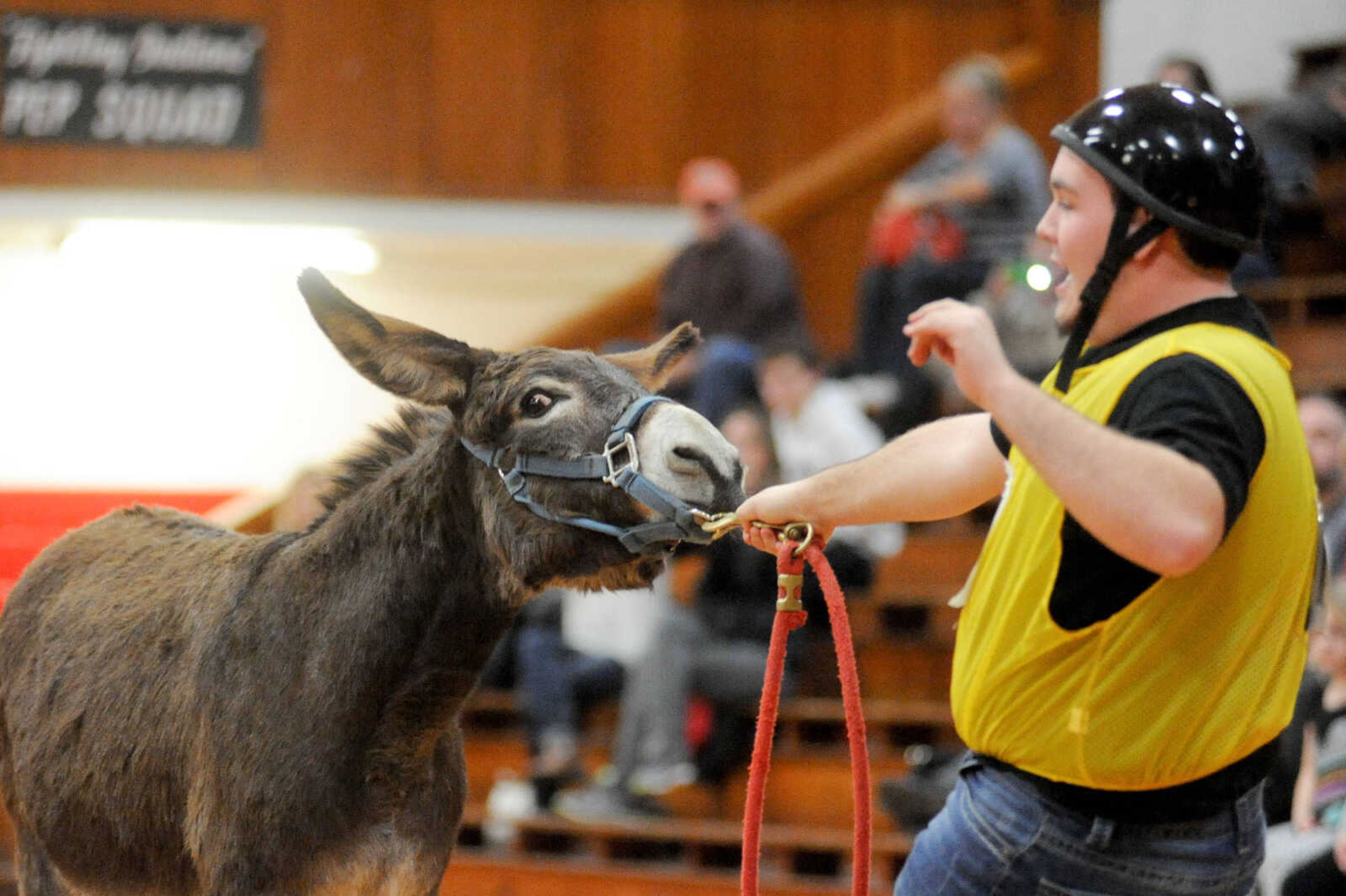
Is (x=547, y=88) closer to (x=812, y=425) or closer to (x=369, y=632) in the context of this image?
(x=812, y=425)

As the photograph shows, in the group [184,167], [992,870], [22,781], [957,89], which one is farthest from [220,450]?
[992,870]

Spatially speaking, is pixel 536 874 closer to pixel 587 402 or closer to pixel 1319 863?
pixel 1319 863

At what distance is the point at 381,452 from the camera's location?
3029 millimetres

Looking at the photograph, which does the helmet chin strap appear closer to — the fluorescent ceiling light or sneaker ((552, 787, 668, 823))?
sneaker ((552, 787, 668, 823))

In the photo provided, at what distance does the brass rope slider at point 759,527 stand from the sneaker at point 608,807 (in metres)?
4.05

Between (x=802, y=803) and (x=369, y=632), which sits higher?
(x=369, y=632)

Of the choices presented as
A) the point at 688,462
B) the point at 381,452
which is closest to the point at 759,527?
the point at 688,462

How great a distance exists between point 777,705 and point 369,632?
0.80 meters

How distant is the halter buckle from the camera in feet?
8.40

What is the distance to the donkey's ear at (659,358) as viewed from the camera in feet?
9.70

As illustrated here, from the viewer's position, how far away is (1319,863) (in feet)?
13.1

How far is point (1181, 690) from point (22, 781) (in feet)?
7.67

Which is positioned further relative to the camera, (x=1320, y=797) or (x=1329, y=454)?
(x=1329, y=454)

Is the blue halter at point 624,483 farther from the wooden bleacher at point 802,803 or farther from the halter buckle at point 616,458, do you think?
the wooden bleacher at point 802,803
